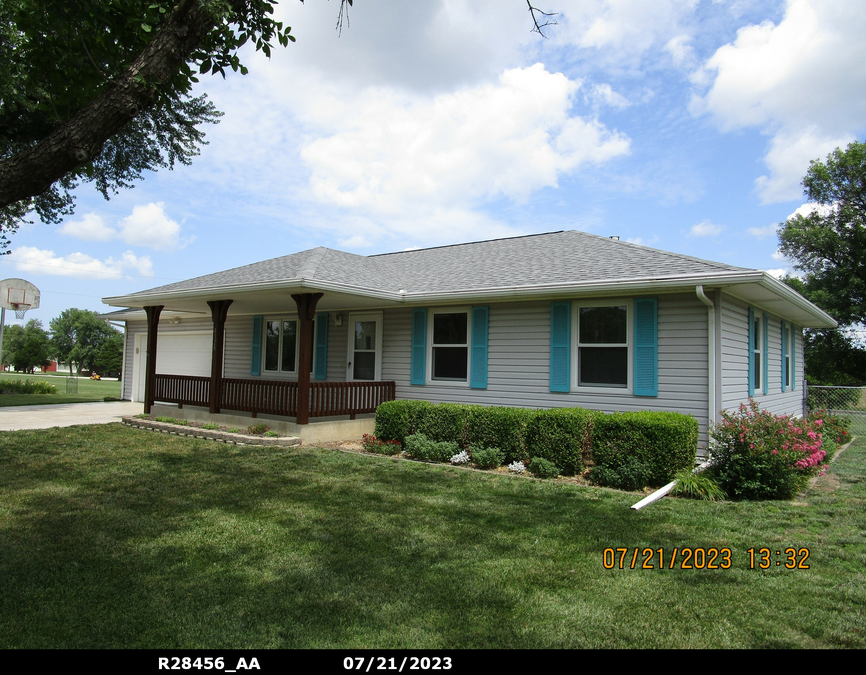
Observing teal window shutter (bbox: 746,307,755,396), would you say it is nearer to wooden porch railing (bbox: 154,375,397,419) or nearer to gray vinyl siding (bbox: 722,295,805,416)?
gray vinyl siding (bbox: 722,295,805,416)

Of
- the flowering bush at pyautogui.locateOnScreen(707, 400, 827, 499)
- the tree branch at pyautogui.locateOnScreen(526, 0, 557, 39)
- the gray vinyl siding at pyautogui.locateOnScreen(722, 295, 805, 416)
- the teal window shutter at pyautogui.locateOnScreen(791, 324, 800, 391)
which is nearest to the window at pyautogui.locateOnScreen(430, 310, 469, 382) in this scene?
the gray vinyl siding at pyautogui.locateOnScreen(722, 295, 805, 416)

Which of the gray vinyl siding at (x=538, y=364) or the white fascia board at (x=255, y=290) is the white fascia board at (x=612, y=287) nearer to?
the gray vinyl siding at (x=538, y=364)

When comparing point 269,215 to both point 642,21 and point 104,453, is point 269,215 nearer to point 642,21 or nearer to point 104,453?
point 104,453

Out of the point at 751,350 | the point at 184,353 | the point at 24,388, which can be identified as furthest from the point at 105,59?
the point at 24,388

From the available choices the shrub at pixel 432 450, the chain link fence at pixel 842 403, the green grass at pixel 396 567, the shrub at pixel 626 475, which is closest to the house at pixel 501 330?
the shrub at pixel 626 475

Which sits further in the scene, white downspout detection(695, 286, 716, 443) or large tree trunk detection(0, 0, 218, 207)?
white downspout detection(695, 286, 716, 443)

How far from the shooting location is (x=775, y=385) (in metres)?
11.7

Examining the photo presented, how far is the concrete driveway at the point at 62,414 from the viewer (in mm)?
12049

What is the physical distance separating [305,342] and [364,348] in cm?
249

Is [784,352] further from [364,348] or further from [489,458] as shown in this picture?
[364,348]

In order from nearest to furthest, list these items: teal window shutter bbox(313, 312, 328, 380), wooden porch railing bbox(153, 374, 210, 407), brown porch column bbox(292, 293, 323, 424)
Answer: brown porch column bbox(292, 293, 323, 424) → wooden porch railing bbox(153, 374, 210, 407) → teal window shutter bbox(313, 312, 328, 380)

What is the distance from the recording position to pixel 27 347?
5978 cm

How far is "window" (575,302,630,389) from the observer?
8602 mm
